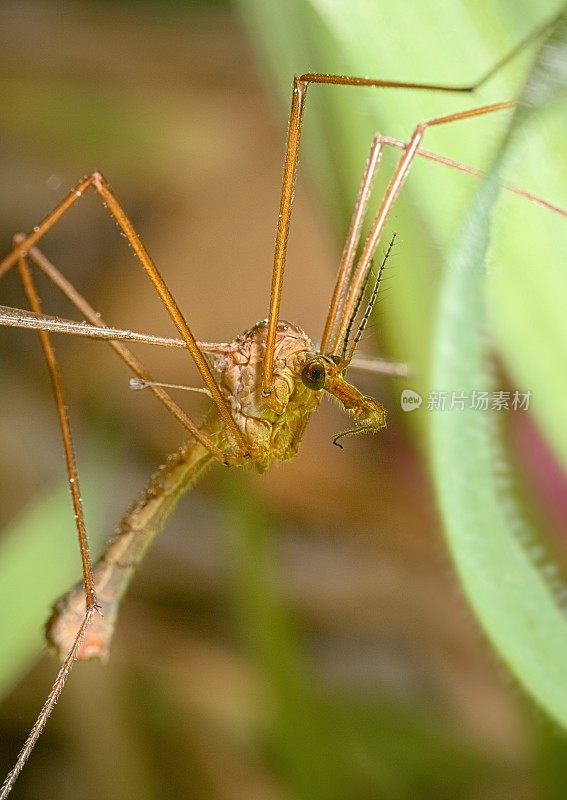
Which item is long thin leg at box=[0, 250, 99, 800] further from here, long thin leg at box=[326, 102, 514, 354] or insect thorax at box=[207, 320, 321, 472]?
long thin leg at box=[326, 102, 514, 354]

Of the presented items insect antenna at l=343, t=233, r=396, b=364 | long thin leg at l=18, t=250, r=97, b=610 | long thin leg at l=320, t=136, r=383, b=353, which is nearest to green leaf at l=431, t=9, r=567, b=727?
insect antenna at l=343, t=233, r=396, b=364

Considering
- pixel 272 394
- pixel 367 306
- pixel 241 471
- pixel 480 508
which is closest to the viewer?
pixel 480 508

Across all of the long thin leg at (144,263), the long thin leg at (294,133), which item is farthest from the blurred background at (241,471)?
the long thin leg at (144,263)

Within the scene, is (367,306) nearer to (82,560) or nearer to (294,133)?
(294,133)

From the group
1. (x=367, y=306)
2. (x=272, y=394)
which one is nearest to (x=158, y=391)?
(x=272, y=394)

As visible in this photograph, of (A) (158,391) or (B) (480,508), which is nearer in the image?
(B) (480,508)

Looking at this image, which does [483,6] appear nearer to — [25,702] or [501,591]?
[501,591]

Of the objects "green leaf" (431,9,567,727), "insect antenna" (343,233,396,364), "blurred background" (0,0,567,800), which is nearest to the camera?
"green leaf" (431,9,567,727)
